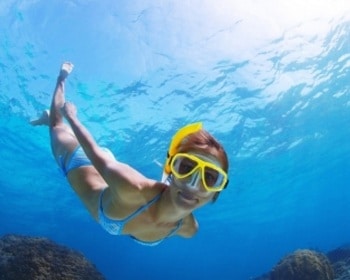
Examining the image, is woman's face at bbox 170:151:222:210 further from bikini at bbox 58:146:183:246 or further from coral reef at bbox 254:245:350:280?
coral reef at bbox 254:245:350:280

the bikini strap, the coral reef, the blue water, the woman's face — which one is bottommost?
the woman's face

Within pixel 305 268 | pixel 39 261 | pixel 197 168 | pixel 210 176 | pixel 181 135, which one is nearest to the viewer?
pixel 197 168

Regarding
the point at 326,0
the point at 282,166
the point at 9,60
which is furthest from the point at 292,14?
the point at 282,166

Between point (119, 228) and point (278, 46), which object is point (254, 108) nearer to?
point (278, 46)

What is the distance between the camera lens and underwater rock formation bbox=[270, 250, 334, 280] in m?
11.6

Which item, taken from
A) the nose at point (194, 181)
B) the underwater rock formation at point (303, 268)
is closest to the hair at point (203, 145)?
the nose at point (194, 181)

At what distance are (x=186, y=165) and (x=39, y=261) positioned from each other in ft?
23.4

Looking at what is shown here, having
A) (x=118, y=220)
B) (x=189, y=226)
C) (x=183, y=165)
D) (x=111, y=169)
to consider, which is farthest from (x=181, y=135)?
(x=189, y=226)

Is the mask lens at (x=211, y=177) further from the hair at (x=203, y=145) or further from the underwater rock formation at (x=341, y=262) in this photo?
the underwater rock formation at (x=341, y=262)

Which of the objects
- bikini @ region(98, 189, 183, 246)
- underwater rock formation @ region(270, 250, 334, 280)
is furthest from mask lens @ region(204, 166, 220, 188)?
underwater rock formation @ region(270, 250, 334, 280)

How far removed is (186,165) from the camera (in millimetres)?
4230

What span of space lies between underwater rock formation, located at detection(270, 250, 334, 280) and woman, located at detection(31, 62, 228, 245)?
766cm

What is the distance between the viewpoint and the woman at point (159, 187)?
4.24m

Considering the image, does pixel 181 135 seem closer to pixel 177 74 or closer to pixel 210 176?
pixel 210 176
